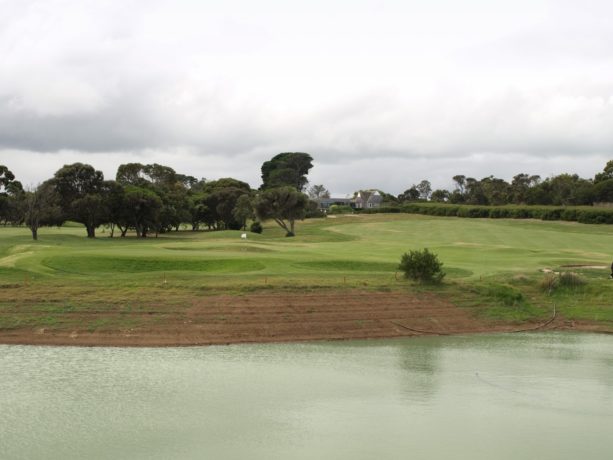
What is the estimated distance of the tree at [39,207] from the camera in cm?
7256

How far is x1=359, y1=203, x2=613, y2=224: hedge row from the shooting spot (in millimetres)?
100000

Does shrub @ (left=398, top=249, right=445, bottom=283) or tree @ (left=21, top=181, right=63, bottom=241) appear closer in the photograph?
shrub @ (left=398, top=249, right=445, bottom=283)

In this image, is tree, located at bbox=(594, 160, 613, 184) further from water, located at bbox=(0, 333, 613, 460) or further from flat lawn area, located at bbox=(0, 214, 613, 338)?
water, located at bbox=(0, 333, 613, 460)

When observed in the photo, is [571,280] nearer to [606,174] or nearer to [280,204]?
[280,204]

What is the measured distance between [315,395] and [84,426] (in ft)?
23.1

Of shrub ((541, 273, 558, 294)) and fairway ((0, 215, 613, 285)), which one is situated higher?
fairway ((0, 215, 613, 285))

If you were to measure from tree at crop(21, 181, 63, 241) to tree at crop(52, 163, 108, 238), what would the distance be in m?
3.57

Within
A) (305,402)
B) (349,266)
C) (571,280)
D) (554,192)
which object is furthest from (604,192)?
(305,402)

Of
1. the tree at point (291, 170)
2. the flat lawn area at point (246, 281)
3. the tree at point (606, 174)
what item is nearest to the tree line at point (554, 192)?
the tree at point (606, 174)

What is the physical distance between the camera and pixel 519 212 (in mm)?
113562

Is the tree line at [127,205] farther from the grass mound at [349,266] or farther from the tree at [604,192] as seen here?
the tree at [604,192]

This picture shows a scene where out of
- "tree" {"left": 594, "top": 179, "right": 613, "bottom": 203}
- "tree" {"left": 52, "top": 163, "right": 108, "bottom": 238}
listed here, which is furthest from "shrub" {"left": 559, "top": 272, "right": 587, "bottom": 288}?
"tree" {"left": 594, "top": 179, "right": 613, "bottom": 203}

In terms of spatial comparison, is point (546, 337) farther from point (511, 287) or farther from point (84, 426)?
point (84, 426)


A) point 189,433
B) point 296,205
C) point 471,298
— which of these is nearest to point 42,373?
point 189,433
